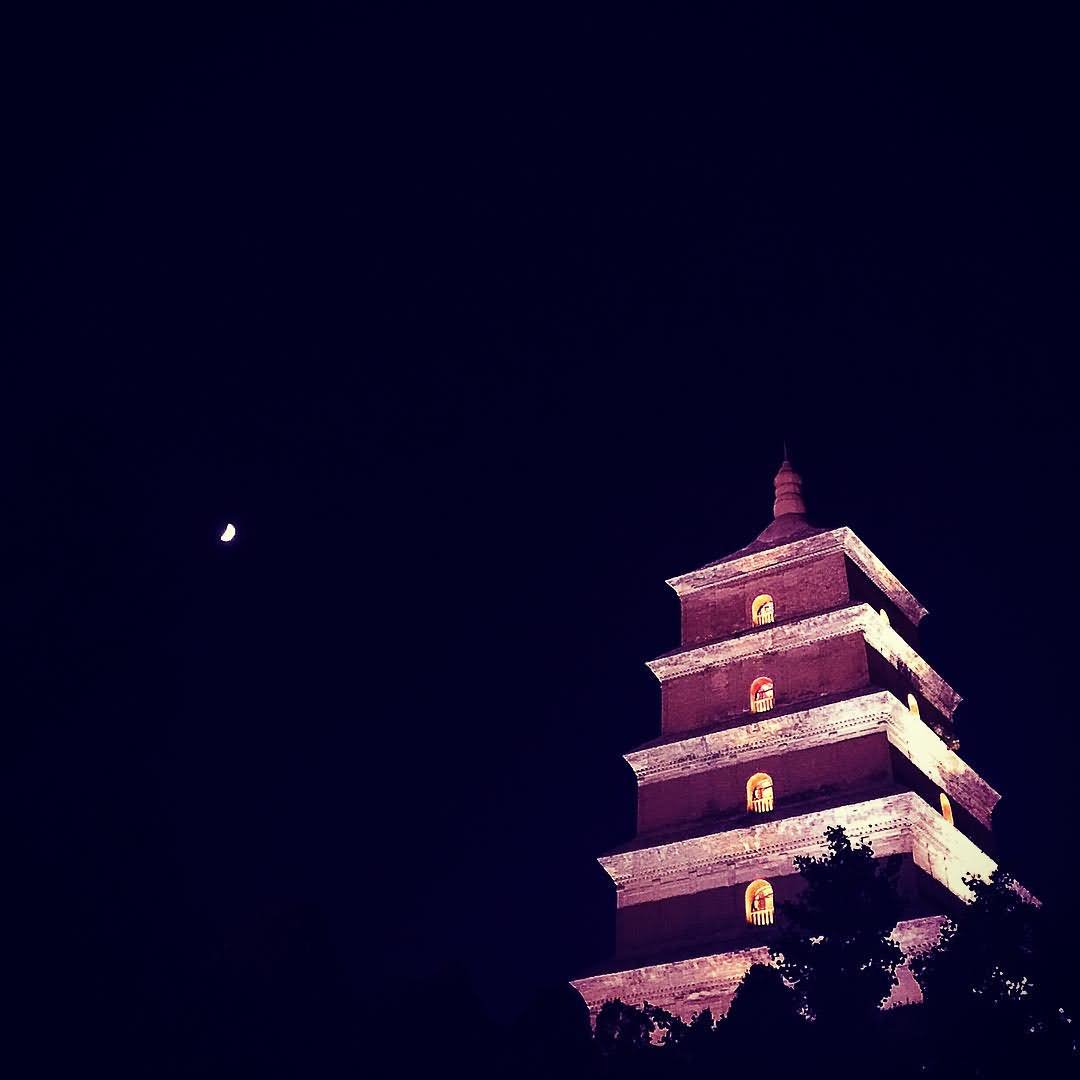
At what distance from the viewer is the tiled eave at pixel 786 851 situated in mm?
27531

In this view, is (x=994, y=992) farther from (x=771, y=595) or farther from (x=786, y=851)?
(x=771, y=595)

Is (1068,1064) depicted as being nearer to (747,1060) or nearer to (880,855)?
(747,1060)

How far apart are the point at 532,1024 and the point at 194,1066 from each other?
519 centimetres

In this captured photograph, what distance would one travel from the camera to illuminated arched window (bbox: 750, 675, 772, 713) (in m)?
31.7

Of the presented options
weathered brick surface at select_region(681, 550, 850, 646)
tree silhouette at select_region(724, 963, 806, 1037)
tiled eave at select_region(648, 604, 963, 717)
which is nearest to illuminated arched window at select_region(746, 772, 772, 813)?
tiled eave at select_region(648, 604, 963, 717)

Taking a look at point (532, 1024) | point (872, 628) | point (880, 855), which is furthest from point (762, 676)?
point (532, 1024)

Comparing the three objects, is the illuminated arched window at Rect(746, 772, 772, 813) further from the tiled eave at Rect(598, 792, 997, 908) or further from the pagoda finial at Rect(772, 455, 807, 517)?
the pagoda finial at Rect(772, 455, 807, 517)

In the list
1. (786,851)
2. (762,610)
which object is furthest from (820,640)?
(786,851)

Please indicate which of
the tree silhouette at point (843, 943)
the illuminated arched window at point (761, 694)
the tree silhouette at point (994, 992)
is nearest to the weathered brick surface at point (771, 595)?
the illuminated arched window at point (761, 694)

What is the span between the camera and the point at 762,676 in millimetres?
31875

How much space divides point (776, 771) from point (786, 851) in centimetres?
214

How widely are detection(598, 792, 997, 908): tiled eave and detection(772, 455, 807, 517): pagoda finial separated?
33.1 feet

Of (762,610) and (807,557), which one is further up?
(807,557)

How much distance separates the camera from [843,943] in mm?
21938
